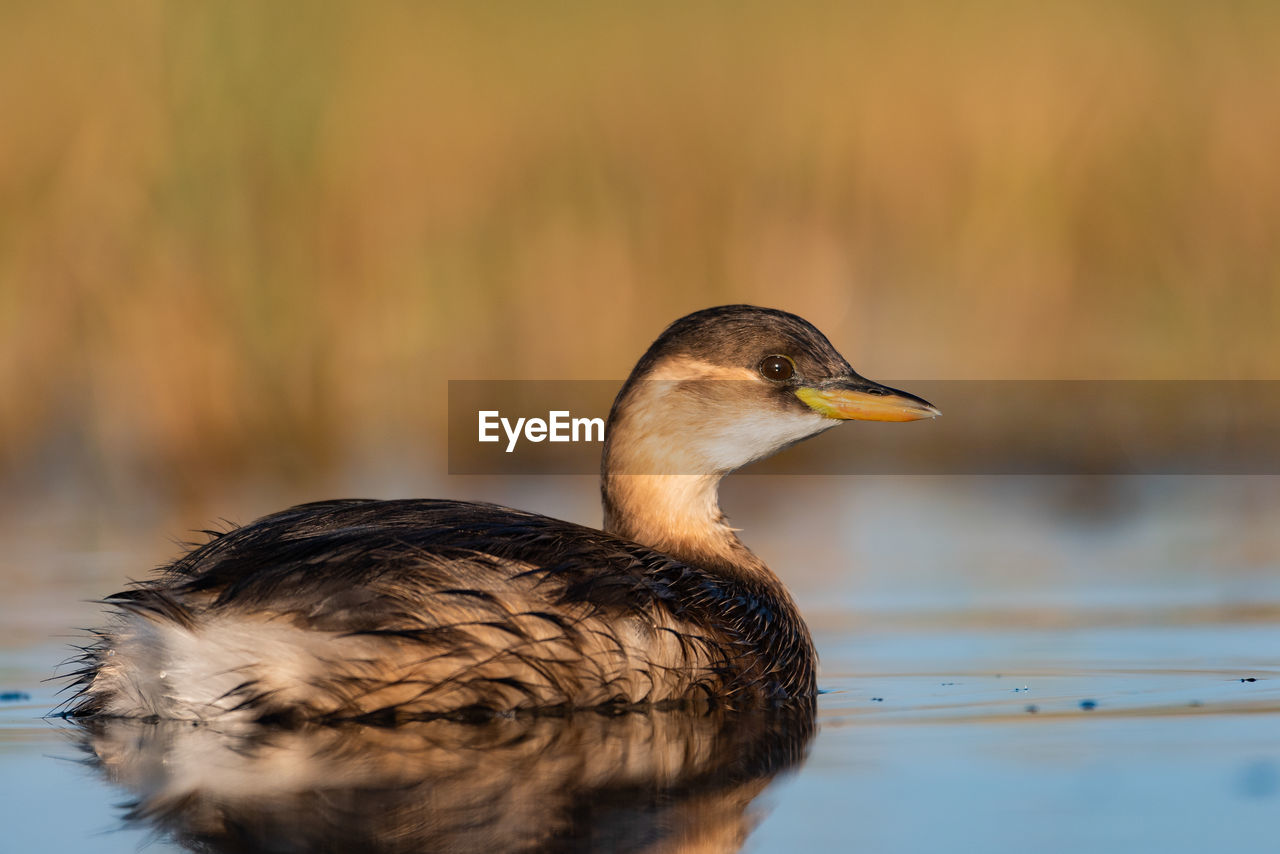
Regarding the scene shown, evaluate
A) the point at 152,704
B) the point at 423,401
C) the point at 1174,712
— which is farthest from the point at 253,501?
the point at 1174,712

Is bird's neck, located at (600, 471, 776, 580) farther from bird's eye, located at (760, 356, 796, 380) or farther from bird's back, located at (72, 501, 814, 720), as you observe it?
bird's back, located at (72, 501, 814, 720)

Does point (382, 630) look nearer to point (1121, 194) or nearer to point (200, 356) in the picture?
point (200, 356)

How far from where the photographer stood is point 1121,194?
40.8ft

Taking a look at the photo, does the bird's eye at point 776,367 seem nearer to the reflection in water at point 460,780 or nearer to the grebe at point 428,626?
A: the grebe at point 428,626

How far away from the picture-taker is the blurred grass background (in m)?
10.8

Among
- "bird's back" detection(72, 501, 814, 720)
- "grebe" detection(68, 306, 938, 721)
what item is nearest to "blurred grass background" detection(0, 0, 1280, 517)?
"grebe" detection(68, 306, 938, 721)

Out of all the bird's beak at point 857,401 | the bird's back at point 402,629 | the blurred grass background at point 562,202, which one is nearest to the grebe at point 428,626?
the bird's back at point 402,629

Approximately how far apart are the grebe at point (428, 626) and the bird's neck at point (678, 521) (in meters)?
0.18

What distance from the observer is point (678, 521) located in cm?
665

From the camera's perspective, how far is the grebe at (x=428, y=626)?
5125 millimetres

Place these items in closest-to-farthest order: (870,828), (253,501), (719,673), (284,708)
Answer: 1. (870,828)
2. (284,708)
3. (719,673)
4. (253,501)

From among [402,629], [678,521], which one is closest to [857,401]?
[678,521]

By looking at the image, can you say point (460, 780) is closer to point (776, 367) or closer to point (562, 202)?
point (776, 367)

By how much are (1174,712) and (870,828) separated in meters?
1.67
